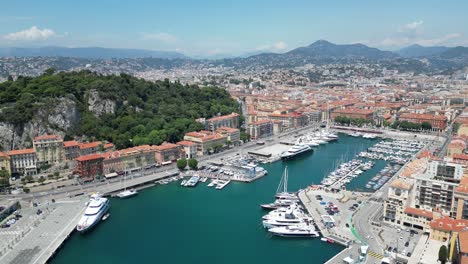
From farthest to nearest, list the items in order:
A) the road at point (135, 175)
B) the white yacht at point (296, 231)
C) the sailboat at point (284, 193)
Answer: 1. the road at point (135, 175)
2. the sailboat at point (284, 193)
3. the white yacht at point (296, 231)

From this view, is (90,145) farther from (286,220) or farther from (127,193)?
(286,220)

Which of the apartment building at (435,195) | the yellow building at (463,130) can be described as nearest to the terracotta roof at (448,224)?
the apartment building at (435,195)

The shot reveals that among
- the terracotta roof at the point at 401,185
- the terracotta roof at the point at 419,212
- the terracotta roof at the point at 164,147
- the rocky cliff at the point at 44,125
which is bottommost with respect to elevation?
the terracotta roof at the point at 419,212

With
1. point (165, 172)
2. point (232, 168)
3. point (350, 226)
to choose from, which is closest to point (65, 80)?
point (165, 172)

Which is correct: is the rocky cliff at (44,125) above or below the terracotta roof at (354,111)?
above

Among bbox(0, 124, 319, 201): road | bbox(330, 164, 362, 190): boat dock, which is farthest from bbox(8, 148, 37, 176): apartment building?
bbox(330, 164, 362, 190): boat dock

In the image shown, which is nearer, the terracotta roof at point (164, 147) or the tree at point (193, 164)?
the tree at point (193, 164)

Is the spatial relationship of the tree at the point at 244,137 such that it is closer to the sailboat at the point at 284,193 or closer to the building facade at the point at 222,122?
the building facade at the point at 222,122
